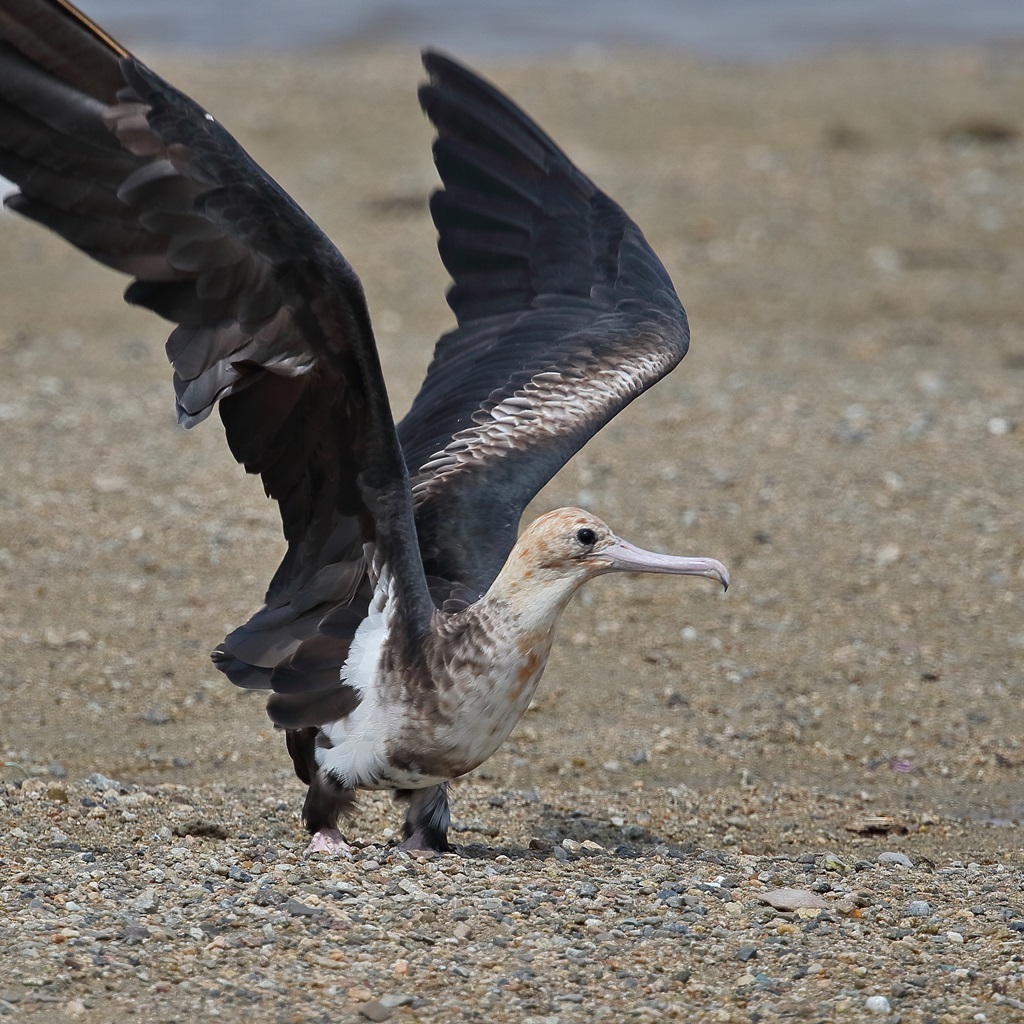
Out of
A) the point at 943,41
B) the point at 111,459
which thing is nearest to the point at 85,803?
the point at 111,459

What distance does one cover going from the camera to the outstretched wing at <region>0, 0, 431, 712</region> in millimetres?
4988

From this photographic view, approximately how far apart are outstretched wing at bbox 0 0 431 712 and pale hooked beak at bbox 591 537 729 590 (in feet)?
2.26

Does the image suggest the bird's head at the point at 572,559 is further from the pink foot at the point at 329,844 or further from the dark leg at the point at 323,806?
the pink foot at the point at 329,844

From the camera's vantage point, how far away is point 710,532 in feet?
30.6

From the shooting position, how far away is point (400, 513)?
561 centimetres

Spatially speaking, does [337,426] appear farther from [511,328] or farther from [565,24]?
[565,24]

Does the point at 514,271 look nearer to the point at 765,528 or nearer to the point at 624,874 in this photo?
the point at 765,528

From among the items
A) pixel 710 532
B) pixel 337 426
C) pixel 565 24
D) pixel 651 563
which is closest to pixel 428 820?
pixel 651 563

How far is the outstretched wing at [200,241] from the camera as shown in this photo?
4.99 meters

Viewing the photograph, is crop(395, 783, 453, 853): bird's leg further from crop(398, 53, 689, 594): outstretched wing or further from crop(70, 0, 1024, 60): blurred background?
crop(70, 0, 1024, 60): blurred background

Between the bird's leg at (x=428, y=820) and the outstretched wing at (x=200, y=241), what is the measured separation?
3.36ft

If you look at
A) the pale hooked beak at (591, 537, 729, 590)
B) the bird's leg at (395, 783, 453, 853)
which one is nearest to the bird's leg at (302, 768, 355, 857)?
the bird's leg at (395, 783, 453, 853)

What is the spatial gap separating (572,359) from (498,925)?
9.29ft

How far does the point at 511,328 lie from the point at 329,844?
8.56ft
